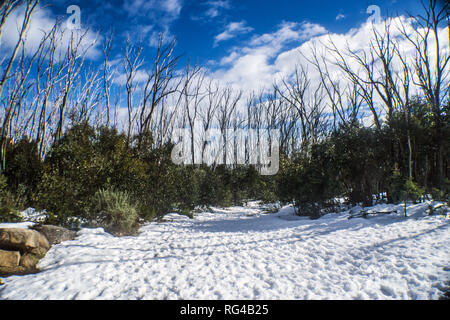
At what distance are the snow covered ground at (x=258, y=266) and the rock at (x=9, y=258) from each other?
1.08ft

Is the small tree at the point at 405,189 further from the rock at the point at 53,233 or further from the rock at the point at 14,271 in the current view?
the rock at the point at 53,233

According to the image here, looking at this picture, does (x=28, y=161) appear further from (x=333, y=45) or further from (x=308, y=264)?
(x=333, y=45)

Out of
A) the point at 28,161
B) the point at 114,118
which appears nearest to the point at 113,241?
the point at 28,161

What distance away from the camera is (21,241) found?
123 inches

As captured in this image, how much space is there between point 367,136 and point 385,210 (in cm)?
266

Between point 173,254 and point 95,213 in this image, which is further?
point 95,213

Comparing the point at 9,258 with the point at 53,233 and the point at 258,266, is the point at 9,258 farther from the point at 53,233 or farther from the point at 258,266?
the point at 258,266

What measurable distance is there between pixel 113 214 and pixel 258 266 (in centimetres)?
401

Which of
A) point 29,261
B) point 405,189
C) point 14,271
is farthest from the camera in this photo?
point 405,189

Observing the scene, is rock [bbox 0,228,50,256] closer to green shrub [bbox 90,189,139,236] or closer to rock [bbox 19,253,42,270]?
rock [bbox 19,253,42,270]

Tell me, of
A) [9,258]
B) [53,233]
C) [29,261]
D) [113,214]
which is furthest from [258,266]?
[113,214]

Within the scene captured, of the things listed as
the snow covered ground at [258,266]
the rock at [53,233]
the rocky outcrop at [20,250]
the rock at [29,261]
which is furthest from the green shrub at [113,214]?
the rock at [29,261]

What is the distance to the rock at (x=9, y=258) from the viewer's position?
2887mm
